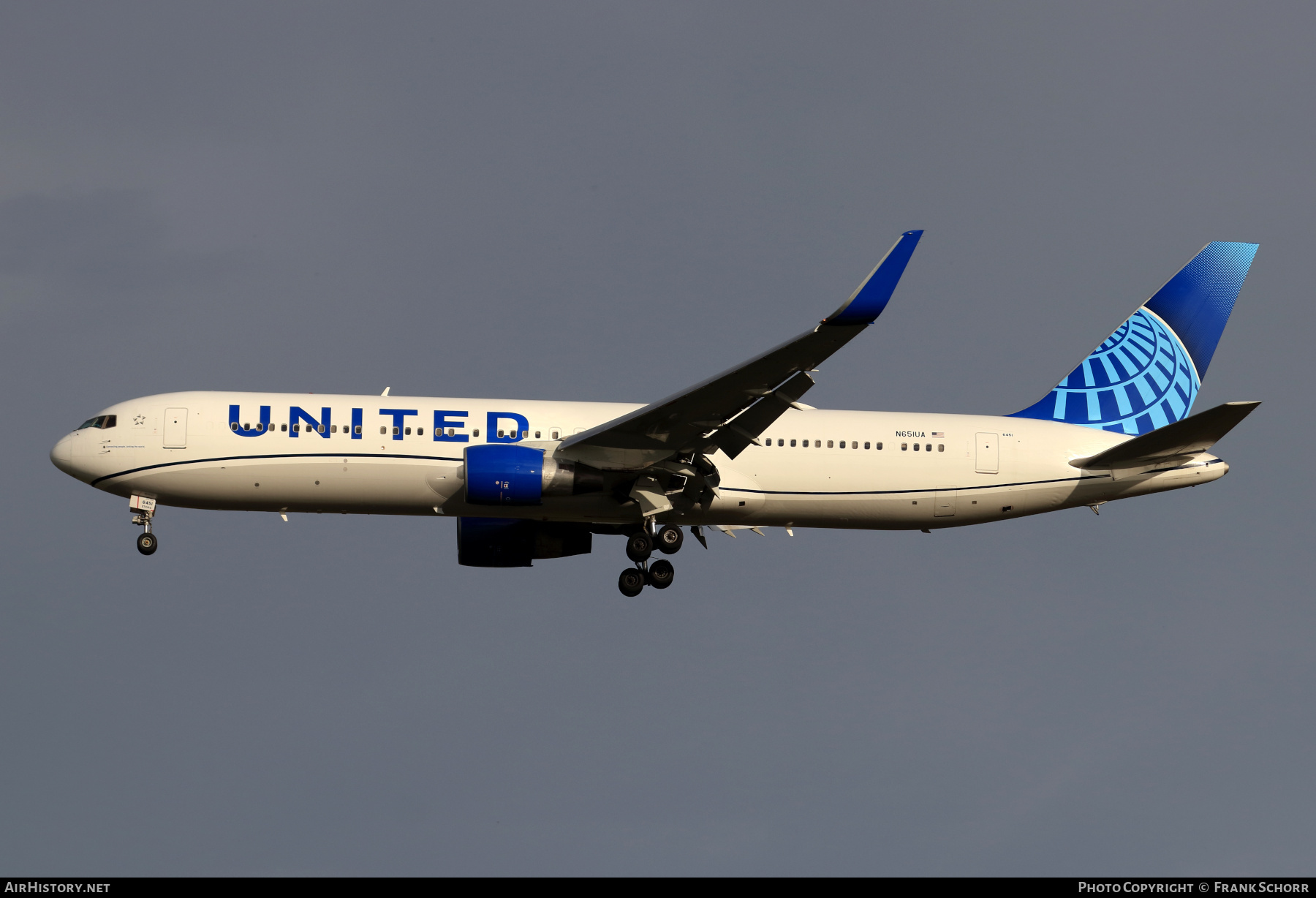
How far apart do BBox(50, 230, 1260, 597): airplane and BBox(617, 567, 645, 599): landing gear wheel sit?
0.04 metres

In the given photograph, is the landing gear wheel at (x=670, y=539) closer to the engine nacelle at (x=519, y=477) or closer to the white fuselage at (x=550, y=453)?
the white fuselage at (x=550, y=453)

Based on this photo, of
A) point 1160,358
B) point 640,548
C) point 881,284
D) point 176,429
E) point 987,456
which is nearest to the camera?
point 881,284

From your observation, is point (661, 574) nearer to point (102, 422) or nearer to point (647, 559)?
point (647, 559)

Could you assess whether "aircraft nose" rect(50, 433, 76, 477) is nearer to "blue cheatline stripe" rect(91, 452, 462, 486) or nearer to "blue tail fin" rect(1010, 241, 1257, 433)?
"blue cheatline stripe" rect(91, 452, 462, 486)

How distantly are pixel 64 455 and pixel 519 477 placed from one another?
11.5m

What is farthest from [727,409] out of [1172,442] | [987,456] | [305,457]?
[1172,442]

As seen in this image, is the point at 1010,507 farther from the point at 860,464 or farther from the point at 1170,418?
the point at 1170,418

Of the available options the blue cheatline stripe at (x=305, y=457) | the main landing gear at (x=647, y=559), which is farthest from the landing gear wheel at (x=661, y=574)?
the blue cheatline stripe at (x=305, y=457)

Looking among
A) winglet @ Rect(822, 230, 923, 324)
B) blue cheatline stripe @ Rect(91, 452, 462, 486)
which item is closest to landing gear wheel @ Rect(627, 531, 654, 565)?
blue cheatline stripe @ Rect(91, 452, 462, 486)

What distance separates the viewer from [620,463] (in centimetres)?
3369
